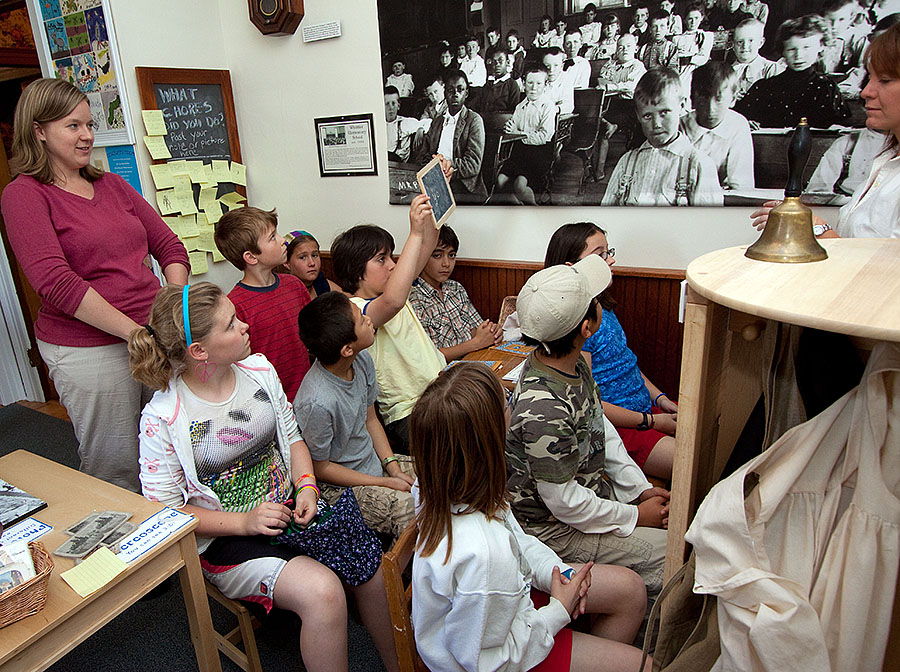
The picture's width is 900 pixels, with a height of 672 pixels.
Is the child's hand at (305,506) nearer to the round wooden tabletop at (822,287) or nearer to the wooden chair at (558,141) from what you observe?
the round wooden tabletop at (822,287)

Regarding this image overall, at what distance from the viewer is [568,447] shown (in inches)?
54.3

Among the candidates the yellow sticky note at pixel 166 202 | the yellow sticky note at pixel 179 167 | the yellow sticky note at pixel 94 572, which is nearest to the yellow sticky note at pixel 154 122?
the yellow sticky note at pixel 179 167

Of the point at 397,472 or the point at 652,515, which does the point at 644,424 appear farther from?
the point at 397,472

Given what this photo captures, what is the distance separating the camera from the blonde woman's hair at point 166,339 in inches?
57.1

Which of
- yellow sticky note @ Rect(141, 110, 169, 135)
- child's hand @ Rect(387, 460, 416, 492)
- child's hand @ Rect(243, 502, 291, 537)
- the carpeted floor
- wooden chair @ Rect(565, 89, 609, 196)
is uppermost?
yellow sticky note @ Rect(141, 110, 169, 135)

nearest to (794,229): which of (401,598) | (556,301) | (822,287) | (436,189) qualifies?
(822,287)

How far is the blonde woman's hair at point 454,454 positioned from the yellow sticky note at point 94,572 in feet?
1.93

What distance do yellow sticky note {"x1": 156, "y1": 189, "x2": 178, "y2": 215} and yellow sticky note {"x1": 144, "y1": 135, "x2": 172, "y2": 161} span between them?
167 mm

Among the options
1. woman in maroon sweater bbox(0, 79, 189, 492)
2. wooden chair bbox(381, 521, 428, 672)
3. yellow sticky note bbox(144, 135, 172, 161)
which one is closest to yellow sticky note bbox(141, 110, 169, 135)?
yellow sticky note bbox(144, 135, 172, 161)

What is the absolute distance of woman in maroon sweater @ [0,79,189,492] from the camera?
5.90 feet

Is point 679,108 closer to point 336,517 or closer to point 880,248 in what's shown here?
point 880,248

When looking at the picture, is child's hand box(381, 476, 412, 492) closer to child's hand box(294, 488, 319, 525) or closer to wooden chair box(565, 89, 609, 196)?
child's hand box(294, 488, 319, 525)

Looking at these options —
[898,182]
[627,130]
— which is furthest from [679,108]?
[898,182]

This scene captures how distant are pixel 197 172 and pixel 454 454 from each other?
8.58 ft
